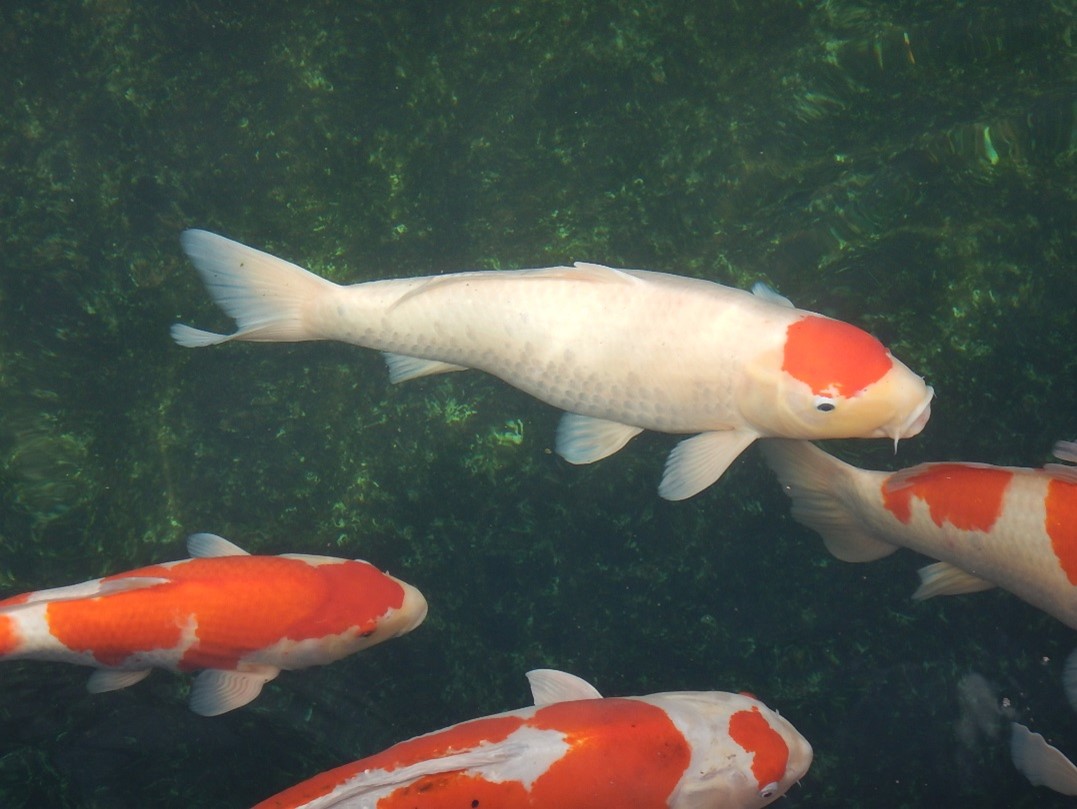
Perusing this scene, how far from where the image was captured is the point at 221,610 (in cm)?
304

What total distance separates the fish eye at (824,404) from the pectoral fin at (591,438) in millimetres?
753

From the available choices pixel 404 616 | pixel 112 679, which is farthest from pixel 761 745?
pixel 112 679

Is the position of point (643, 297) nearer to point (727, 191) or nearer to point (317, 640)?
point (727, 191)

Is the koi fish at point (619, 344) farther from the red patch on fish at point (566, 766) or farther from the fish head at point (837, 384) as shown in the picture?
the red patch on fish at point (566, 766)

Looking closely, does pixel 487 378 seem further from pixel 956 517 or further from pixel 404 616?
pixel 956 517

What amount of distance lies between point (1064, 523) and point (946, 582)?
0.56 metres

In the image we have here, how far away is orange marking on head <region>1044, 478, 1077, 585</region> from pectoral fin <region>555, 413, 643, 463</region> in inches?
64.0

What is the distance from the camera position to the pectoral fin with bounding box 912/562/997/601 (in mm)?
3252

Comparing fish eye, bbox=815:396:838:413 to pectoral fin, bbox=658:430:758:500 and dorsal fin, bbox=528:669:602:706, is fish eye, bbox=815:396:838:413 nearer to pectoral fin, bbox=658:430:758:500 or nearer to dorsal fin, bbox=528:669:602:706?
pectoral fin, bbox=658:430:758:500

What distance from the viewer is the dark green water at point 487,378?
3.52m

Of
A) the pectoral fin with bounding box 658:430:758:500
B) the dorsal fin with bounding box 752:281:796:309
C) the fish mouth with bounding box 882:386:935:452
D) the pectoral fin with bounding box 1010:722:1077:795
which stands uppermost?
the dorsal fin with bounding box 752:281:796:309

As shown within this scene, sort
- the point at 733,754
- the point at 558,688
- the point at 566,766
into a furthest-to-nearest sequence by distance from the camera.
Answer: the point at 558,688, the point at 733,754, the point at 566,766

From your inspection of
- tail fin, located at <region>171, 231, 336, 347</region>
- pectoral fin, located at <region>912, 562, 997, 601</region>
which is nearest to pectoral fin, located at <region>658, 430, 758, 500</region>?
pectoral fin, located at <region>912, 562, 997, 601</region>

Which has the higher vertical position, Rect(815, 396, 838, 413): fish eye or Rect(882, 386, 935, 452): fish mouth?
Rect(815, 396, 838, 413): fish eye
